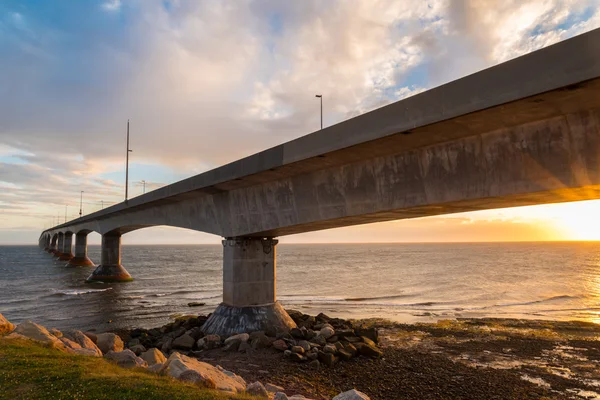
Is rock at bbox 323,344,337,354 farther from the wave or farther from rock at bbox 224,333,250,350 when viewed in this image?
the wave

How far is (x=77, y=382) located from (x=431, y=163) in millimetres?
9051

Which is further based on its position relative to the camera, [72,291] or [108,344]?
[72,291]

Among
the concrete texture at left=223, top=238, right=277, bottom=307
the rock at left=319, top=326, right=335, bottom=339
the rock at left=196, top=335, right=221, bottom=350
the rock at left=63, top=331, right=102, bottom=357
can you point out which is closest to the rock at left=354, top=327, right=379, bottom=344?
the rock at left=319, top=326, right=335, bottom=339

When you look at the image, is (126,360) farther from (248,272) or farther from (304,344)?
(248,272)

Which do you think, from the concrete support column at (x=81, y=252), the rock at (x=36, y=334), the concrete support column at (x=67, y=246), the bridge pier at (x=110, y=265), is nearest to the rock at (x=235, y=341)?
the rock at (x=36, y=334)

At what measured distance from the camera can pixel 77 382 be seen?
736cm

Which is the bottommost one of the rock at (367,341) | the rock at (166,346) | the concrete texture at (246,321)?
the rock at (166,346)

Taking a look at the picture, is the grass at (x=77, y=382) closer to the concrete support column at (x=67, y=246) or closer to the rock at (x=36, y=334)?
the rock at (x=36, y=334)

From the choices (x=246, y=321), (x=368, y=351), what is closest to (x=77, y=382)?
(x=368, y=351)

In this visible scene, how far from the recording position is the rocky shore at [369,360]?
1111cm

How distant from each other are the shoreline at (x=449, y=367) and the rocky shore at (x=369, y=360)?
0.11 feet

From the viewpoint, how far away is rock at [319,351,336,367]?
13.6 meters

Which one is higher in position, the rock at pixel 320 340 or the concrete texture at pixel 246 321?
the concrete texture at pixel 246 321

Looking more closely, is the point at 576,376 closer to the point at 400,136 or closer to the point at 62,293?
the point at 400,136
